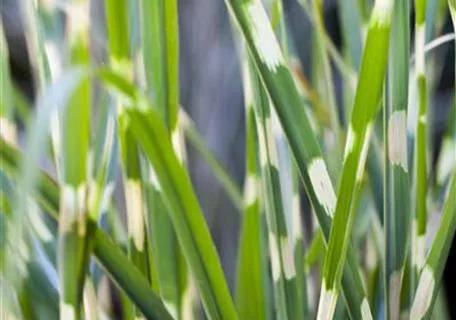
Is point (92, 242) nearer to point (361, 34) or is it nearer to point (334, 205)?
point (334, 205)

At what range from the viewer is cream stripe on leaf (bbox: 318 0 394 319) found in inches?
10.7

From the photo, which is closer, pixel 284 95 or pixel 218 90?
pixel 284 95

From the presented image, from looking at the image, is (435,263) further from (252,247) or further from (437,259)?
(252,247)

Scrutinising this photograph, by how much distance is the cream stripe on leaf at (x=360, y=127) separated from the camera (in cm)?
27

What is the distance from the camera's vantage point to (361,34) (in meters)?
0.45

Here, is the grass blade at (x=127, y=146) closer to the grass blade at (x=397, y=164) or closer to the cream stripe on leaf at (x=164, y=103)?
the cream stripe on leaf at (x=164, y=103)

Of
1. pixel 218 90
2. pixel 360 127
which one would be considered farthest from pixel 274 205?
pixel 218 90

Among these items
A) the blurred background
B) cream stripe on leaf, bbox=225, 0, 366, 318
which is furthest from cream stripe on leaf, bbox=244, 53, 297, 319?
the blurred background

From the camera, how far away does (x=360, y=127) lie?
0.93 ft

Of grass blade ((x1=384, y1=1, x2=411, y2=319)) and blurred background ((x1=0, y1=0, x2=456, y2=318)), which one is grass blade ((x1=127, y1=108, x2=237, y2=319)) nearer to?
grass blade ((x1=384, y1=1, x2=411, y2=319))

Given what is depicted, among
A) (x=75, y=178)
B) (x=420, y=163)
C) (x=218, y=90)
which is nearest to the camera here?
(x=75, y=178)

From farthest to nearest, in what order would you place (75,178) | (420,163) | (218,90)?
1. (218,90)
2. (420,163)
3. (75,178)

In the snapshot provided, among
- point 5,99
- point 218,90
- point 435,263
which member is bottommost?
point 435,263

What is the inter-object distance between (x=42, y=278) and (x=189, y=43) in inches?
14.9
